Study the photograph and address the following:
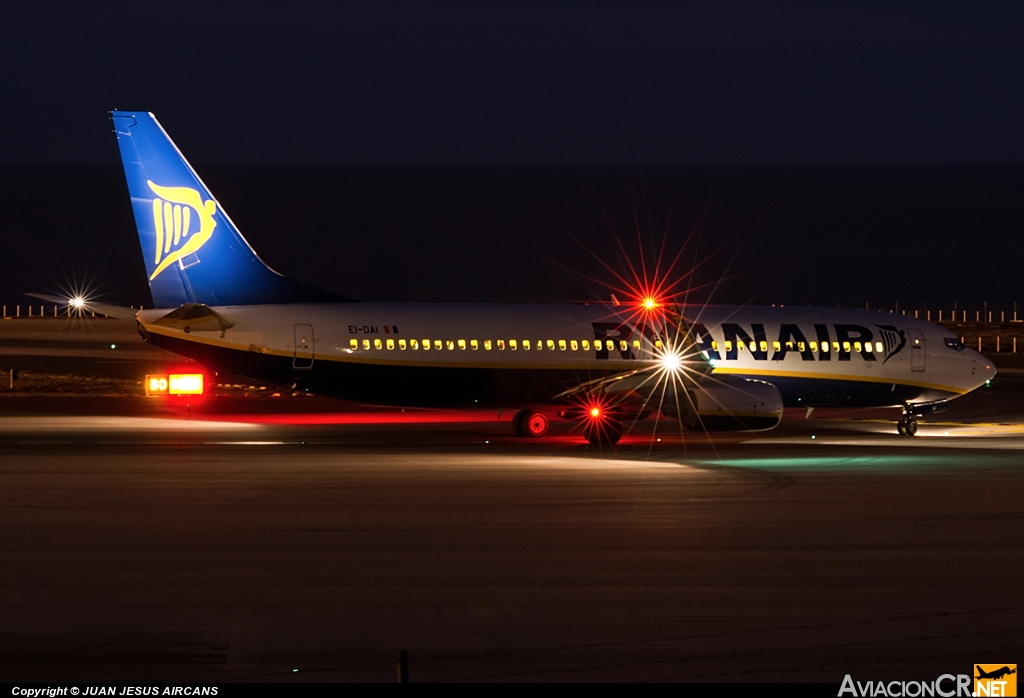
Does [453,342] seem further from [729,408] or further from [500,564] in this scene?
[500,564]

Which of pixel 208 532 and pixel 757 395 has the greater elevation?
pixel 757 395

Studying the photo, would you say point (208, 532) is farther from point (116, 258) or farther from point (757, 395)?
point (116, 258)

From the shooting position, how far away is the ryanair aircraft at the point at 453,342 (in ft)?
125

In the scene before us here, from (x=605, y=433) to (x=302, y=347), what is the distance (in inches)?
300

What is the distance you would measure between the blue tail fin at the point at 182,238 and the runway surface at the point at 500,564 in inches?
192

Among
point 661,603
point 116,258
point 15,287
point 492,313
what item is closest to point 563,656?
point 661,603

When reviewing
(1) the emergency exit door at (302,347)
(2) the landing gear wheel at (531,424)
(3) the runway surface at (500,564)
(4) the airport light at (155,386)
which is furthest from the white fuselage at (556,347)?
(4) the airport light at (155,386)

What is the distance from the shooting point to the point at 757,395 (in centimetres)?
3919

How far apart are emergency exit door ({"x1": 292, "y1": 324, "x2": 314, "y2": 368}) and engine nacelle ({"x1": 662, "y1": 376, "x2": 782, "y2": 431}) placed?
29.6ft

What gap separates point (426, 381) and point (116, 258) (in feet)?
349

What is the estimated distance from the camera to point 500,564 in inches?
797

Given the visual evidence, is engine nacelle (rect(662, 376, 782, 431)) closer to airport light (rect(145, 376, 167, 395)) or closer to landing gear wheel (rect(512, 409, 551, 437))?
landing gear wheel (rect(512, 409, 551, 437))

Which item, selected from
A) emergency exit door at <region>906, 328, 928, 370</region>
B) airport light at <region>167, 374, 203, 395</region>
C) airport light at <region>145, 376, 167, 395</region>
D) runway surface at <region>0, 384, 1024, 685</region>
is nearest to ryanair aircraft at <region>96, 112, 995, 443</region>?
emergency exit door at <region>906, 328, 928, 370</region>

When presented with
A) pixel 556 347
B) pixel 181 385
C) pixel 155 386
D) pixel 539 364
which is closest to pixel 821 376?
pixel 556 347
